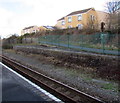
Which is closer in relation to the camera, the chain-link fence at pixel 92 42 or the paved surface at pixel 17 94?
the paved surface at pixel 17 94

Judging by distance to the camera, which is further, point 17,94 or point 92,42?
point 92,42

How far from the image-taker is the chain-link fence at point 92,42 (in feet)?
53.8

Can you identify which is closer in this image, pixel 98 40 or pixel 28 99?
pixel 28 99

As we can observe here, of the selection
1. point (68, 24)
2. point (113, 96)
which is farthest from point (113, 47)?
point (68, 24)

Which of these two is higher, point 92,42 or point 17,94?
point 92,42

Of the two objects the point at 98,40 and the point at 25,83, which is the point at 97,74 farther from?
the point at 98,40

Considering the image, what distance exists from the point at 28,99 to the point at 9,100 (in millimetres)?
754

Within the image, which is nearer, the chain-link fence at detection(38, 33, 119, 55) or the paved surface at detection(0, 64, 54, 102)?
the paved surface at detection(0, 64, 54, 102)

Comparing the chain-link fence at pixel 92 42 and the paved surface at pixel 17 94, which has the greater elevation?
the chain-link fence at pixel 92 42

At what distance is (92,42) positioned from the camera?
2011cm

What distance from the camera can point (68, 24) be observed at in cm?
5141

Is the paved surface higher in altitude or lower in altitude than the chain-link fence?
lower

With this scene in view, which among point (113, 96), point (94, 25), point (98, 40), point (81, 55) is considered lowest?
point (113, 96)

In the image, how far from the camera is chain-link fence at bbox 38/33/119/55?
53.8ft
